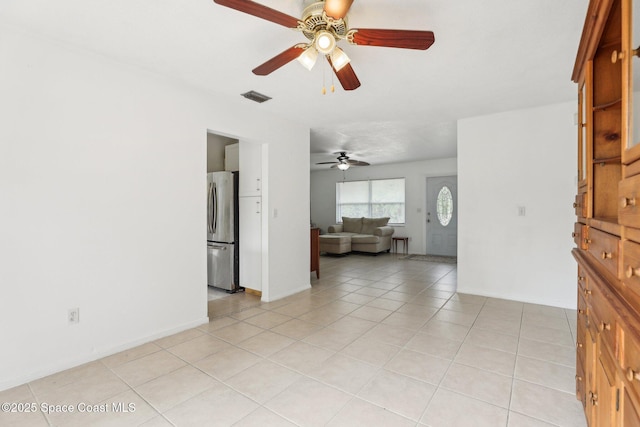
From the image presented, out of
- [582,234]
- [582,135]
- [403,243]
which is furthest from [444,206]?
[582,234]

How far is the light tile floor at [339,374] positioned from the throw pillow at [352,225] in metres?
4.77

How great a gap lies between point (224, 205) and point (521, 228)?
155 inches

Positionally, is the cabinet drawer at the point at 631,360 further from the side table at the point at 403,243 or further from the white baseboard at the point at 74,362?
the side table at the point at 403,243

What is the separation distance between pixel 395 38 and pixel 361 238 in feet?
20.1

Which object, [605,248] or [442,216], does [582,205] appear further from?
[442,216]

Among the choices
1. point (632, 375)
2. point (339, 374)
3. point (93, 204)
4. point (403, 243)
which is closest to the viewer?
point (632, 375)

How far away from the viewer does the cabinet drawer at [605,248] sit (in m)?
1.08

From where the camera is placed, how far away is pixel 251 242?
4180 millimetres

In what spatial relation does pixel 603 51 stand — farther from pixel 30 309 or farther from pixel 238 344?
pixel 30 309

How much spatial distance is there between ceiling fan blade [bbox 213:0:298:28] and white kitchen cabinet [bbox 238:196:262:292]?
102 inches

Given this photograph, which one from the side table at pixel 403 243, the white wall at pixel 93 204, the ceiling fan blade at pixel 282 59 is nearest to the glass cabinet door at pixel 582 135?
the ceiling fan blade at pixel 282 59

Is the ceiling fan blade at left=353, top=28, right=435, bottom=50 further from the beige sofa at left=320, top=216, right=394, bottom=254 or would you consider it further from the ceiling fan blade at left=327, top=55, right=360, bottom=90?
the beige sofa at left=320, top=216, right=394, bottom=254

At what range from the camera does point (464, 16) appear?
6.34 ft

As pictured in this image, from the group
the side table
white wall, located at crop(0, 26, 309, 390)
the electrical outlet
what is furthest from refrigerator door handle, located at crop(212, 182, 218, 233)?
the side table
